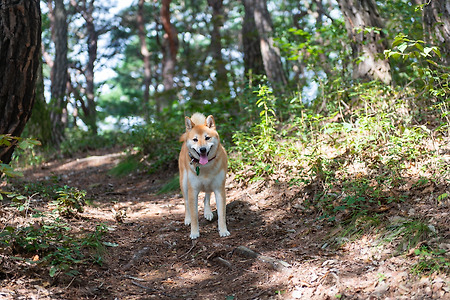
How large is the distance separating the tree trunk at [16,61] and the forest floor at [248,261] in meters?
1.62

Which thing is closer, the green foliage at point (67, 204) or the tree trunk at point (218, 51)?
the green foliage at point (67, 204)

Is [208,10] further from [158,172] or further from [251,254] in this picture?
[251,254]

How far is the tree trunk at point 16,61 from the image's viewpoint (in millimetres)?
5129

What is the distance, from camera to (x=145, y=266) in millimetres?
4117

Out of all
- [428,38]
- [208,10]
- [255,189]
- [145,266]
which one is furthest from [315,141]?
[208,10]

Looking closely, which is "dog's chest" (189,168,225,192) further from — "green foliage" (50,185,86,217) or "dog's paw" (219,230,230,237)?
"green foliage" (50,185,86,217)

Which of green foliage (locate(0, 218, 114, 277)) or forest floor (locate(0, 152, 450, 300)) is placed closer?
forest floor (locate(0, 152, 450, 300))

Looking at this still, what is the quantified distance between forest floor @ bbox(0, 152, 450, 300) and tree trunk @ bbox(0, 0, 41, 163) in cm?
162

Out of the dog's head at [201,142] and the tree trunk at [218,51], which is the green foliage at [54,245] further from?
the tree trunk at [218,51]

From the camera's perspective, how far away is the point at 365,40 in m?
6.85

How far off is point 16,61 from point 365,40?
565 centimetres

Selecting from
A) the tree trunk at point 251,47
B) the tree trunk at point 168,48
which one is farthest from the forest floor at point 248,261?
the tree trunk at point 168,48

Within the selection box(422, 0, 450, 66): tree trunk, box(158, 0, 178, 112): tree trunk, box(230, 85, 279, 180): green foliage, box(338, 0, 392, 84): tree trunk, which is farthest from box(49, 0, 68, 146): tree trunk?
box(422, 0, 450, 66): tree trunk

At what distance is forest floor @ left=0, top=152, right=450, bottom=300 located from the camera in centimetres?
307
